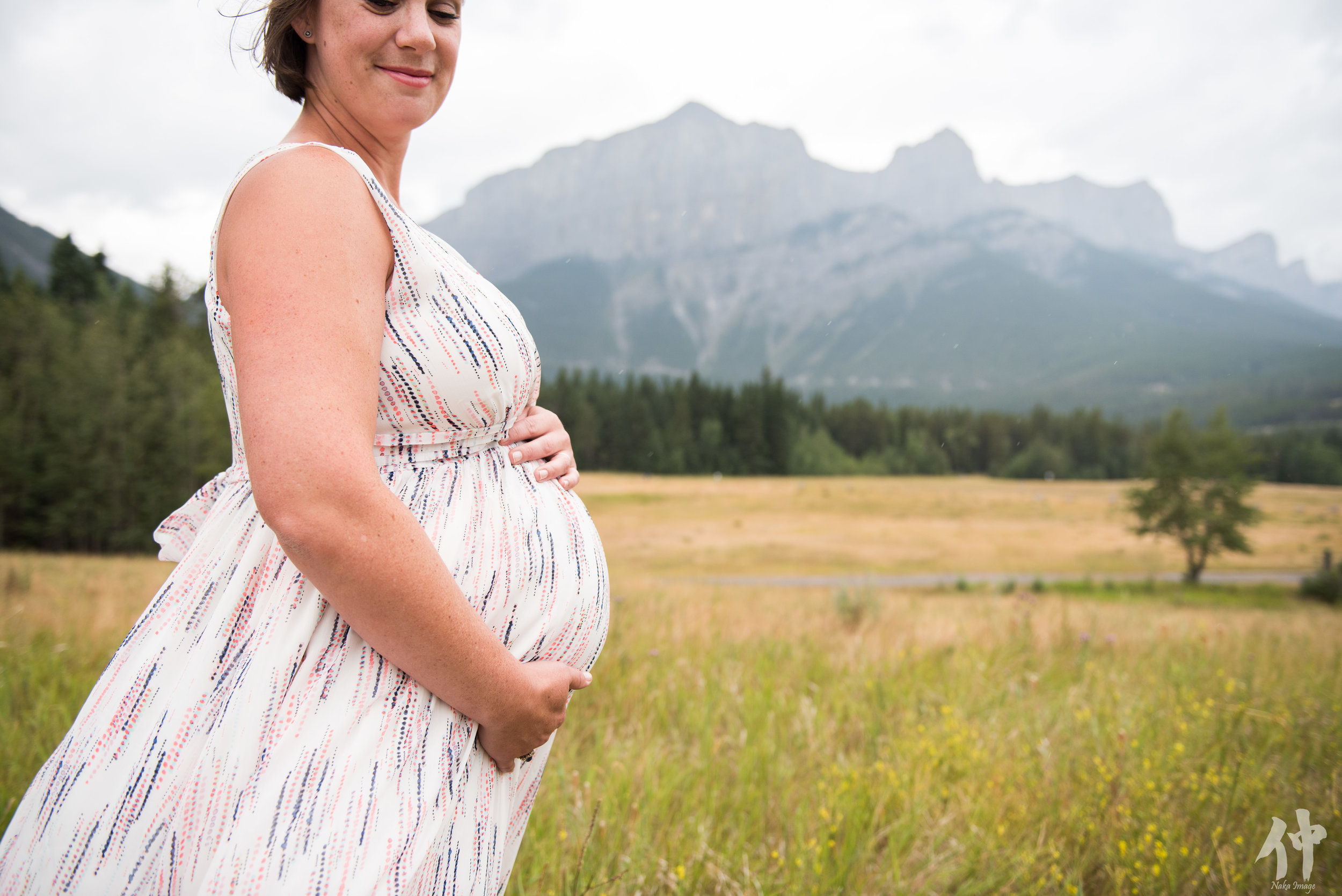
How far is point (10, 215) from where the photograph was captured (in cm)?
15238

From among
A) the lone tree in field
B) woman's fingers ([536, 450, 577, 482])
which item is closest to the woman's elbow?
woman's fingers ([536, 450, 577, 482])

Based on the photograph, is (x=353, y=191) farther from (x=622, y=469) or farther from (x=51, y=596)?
(x=622, y=469)

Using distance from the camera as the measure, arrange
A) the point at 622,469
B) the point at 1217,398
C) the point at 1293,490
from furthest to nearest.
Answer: the point at 1217,398
the point at 622,469
the point at 1293,490

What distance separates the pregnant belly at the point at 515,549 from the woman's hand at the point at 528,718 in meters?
0.07

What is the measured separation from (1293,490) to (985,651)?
3623 inches

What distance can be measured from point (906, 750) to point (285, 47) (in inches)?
112

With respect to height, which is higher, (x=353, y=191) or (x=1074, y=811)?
(x=353, y=191)

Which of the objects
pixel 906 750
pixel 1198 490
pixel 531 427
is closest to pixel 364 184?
pixel 531 427

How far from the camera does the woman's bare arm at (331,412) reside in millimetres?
717

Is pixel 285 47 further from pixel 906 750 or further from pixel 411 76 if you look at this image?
pixel 906 750

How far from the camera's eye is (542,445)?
3.74ft

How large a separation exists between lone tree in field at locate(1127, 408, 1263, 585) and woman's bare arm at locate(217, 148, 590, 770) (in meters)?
48.0

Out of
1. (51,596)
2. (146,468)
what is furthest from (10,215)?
(51,596)

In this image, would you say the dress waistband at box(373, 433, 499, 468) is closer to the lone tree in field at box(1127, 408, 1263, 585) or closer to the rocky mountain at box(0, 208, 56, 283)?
the lone tree in field at box(1127, 408, 1263, 585)
